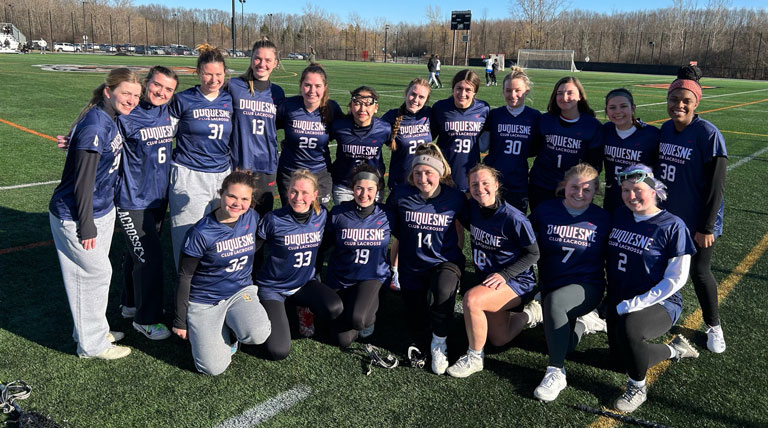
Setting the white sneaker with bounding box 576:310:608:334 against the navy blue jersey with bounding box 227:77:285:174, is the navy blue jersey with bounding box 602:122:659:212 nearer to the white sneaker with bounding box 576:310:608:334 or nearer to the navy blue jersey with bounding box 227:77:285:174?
the white sneaker with bounding box 576:310:608:334

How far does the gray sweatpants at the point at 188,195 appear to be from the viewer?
414cm

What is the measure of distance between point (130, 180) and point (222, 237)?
0.79 metres

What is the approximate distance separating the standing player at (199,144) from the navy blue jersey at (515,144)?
7.39ft

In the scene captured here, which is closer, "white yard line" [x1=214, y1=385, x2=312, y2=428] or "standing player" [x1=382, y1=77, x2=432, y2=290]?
"white yard line" [x1=214, y1=385, x2=312, y2=428]

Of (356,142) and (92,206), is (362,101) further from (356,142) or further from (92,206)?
(92,206)

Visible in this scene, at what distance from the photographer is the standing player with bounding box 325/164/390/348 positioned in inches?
157

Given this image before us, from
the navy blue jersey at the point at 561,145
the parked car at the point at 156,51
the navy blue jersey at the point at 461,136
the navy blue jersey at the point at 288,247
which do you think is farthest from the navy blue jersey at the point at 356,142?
the parked car at the point at 156,51

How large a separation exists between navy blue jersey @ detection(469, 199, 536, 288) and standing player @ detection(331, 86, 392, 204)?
1191 millimetres

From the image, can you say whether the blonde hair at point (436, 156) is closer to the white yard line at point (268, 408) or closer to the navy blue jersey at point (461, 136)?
the navy blue jersey at point (461, 136)

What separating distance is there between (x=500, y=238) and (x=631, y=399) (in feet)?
4.12

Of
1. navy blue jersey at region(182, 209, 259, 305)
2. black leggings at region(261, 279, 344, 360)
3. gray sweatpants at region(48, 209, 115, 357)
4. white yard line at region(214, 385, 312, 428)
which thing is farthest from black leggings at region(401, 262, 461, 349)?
gray sweatpants at region(48, 209, 115, 357)

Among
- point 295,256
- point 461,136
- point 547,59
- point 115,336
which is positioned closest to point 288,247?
point 295,256

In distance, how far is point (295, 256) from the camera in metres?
3.95

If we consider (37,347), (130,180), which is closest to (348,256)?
(130,180)
